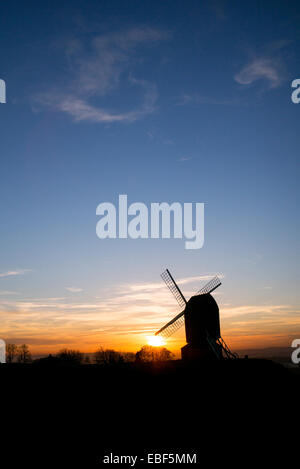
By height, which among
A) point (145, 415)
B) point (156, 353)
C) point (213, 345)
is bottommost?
point (156, 353)

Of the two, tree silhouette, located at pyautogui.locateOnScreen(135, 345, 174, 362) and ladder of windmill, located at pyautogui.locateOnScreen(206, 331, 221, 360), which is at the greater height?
ladder of windmill, located at pyautogui.locateOnScreen(206, 331, 221, 360)

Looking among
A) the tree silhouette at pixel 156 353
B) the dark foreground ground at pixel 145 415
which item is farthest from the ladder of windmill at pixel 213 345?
the tree silhouette at pixel 156 353

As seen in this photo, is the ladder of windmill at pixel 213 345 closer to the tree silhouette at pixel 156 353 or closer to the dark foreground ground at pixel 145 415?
the dark foreground ground at pixel 145 415

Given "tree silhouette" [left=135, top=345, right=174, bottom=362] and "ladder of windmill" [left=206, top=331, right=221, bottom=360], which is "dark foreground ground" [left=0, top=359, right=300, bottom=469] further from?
"tree silhouette" [left=135, top=345, right=174, bottom=362]

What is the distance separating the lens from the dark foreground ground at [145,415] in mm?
17953

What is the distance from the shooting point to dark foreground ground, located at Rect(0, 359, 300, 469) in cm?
1795

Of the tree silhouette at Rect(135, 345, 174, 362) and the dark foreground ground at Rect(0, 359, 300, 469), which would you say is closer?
the dark foreground ground at Rect(0, 359, 300, 469)

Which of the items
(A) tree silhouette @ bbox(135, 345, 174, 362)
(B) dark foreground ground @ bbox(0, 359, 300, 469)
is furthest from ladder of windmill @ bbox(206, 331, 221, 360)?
(A) tree silhouette @ bbox(135, 345, 174, 362)

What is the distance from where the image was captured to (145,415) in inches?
780

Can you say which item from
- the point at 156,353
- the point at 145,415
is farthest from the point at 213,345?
the point at 156,353

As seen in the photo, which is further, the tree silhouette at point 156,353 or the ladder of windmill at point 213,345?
the tree silhouette at point 156,353

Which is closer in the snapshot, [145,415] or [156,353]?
[145,415]

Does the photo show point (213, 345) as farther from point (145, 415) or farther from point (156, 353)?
point (156, 353)

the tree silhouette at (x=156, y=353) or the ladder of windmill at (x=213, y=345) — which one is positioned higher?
the ladder of windmill at (x=213, y=345)
